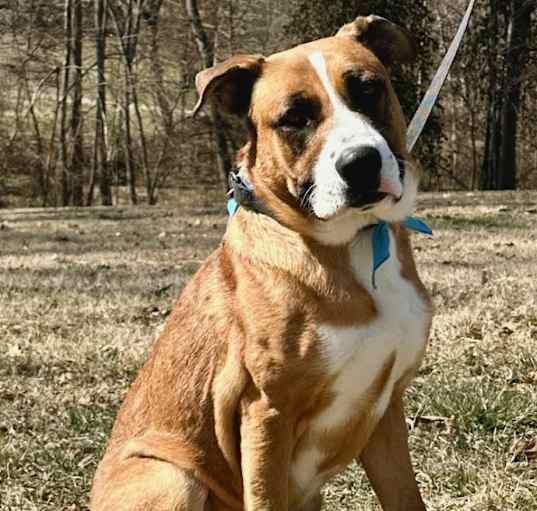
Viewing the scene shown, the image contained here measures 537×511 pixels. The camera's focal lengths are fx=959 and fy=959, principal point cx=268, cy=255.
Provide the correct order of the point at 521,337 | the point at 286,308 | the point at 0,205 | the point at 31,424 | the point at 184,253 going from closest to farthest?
1. the point at 286,308
2. the point at 31,424
3. the point at 521,337
4. the point at 184,253
5. the point at 0,205

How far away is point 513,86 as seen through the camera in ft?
78.2

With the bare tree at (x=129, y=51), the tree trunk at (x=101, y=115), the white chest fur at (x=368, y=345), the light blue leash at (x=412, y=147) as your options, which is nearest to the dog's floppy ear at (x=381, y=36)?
the light blue leash at (x=412, y=147)

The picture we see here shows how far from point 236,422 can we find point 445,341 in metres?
2.73

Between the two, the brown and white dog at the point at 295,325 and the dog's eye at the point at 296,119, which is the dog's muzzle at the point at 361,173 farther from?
the dog's eye at the point at 296,119

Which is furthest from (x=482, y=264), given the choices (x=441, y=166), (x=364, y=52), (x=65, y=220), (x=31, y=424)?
(x=441, y=166)

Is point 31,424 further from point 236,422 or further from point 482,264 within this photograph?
point 482,264

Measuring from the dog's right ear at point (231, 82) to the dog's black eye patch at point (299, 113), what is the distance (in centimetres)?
28

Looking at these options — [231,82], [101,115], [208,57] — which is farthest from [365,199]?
[101,115]

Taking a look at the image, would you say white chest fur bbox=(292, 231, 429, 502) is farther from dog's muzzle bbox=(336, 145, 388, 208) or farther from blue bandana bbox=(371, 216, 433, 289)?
dog's muzzle bbox=(336, 145, 388, 208)

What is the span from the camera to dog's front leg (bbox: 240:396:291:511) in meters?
2.84

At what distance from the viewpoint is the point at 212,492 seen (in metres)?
3.10

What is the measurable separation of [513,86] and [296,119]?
22086mm

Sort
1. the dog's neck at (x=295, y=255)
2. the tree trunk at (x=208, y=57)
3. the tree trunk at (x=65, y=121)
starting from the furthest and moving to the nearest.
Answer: the tree trunk at (x=65, y=121), the tree trunk at (x=208, y=57), the dog's neck at (x=295, y=255)

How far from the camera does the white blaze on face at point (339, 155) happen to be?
9.05 ft
